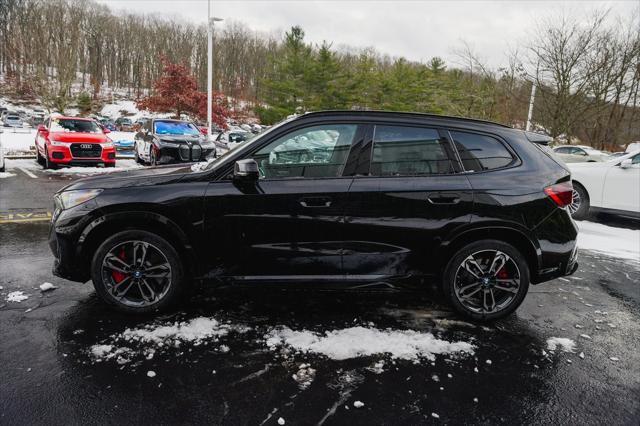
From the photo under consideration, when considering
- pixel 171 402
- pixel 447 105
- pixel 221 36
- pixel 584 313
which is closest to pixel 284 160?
pixel 171 402

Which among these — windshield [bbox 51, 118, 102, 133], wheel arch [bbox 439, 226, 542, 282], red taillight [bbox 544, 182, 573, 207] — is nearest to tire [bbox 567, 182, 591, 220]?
red taillight [bbox 544, 182, 573, 207]

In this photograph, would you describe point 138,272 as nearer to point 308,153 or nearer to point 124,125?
point 308,153

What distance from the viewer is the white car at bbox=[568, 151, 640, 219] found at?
8.16 meters

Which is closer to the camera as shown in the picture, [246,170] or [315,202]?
[246,170]

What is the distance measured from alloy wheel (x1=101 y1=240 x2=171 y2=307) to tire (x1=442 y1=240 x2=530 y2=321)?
2361 mm

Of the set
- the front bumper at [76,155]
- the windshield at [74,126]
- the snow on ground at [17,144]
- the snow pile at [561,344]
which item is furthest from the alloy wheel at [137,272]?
the snow on ground at [17,144]

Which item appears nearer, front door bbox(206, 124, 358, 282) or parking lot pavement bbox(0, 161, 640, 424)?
parking lot pavement bbox(0, 161, 640, 424)

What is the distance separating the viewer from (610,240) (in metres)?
7.19

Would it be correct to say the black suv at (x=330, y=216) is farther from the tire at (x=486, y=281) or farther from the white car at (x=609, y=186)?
the white car at (x=609, y=186)

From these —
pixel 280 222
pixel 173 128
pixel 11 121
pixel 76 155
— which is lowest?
pixel 280 222

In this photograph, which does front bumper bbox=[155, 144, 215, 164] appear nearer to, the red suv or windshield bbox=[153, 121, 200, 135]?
windshield bbox=[153, 121, 200, 135]

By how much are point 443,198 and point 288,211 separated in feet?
4.11

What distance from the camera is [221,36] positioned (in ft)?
273

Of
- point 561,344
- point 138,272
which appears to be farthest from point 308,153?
point 561,344
